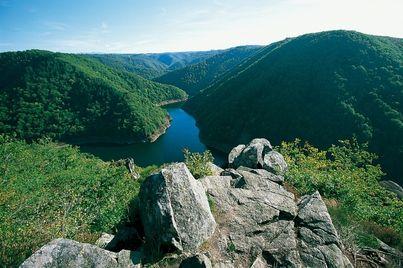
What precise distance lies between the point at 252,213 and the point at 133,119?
144 m

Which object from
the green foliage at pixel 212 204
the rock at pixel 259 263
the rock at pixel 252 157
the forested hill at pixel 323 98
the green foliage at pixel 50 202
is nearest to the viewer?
the rock at pixel 259 263

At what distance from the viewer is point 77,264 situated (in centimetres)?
839

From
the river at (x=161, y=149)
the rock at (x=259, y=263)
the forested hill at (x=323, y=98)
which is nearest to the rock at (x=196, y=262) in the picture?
the rock at (x=259, y=263)

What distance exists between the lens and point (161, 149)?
124 meters

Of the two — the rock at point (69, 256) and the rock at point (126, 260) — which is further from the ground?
the rock at point (69, 256)

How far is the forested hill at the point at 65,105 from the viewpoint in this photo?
146 m

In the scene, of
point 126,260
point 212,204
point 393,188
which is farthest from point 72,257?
point 393,188

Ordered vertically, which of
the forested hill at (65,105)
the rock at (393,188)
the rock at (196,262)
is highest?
the rock at (196,262)

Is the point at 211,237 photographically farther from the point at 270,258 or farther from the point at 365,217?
the point at 365,217

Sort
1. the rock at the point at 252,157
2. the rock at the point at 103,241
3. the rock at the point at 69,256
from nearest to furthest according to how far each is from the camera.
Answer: the rock at the point at 69,256, the rock at the point at 103,241, the rock at the point at 252,157

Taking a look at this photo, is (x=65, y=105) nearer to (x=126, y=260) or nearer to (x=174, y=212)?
(x=174, y=212)

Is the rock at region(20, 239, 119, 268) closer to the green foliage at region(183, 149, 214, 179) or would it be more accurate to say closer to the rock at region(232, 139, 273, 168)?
the green foliage at region(183, 149, 214, 179)

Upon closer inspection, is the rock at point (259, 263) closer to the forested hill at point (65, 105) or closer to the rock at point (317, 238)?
the rock at point (317, 238)

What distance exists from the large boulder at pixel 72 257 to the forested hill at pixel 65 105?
5289 inches
